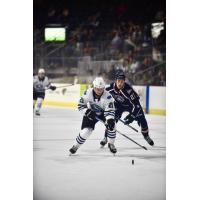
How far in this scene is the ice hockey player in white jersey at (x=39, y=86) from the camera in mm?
4047

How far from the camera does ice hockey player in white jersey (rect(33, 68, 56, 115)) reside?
4047mm

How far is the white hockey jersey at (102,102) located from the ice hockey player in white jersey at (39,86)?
1.23 feet

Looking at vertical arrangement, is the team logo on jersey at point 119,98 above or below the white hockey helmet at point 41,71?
below

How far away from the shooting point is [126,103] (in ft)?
13.2

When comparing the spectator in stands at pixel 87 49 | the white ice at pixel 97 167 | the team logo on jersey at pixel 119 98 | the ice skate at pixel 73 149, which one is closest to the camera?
the white ice at pixel 97 167

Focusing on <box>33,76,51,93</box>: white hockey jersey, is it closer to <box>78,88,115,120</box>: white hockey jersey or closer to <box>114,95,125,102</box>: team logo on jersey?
<box>78,88,115,120</box>: white hockey jersey

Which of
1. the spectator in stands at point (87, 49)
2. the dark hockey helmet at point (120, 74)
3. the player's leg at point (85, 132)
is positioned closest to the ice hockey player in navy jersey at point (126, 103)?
the dark hockey helmet at point (120, 74)

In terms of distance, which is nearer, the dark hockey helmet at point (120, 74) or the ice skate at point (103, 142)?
the ice skate at point (103, 142)

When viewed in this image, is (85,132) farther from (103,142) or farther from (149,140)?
(149,140)

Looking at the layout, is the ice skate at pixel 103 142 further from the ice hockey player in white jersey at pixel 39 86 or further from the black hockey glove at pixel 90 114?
the ice hockey player in white jersey at pixel 39 86

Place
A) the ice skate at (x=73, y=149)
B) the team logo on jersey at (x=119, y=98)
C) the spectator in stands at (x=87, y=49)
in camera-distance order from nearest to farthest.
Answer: the ice skate at (x=73, y=149) < the team logo on jersey at (x=119, y=98) < the spectator in stands at (x=87, y=49)

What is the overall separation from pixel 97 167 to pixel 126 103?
58cm

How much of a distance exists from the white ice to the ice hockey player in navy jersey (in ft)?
0.17
